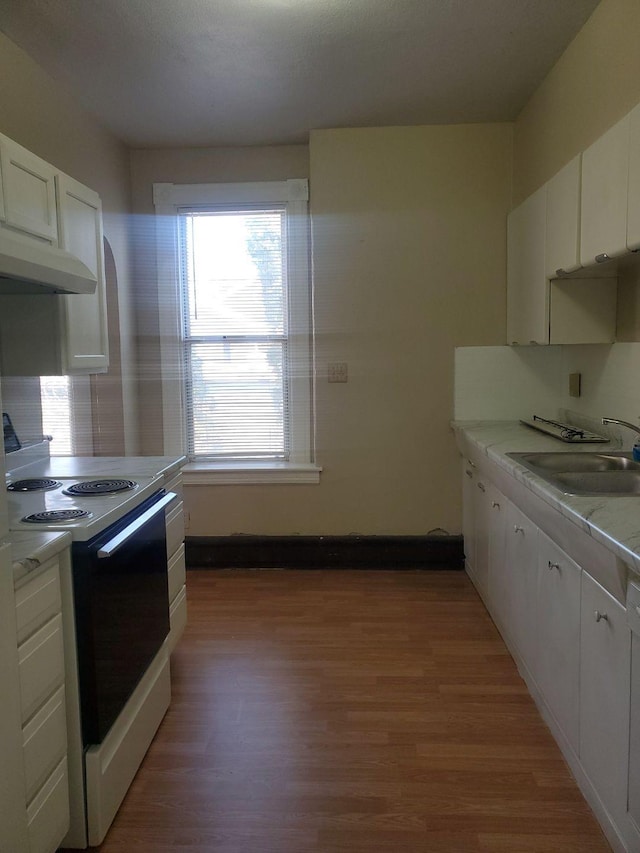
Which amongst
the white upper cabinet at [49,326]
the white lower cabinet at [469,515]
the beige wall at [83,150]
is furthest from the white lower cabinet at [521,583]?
the beige wall at [83,150]

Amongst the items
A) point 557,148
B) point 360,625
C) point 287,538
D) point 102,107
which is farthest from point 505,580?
point 102,107

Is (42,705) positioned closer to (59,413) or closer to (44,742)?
(44,742)

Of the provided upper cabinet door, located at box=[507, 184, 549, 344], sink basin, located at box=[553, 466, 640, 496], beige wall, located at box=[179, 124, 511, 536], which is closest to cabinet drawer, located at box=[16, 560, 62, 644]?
sink basin, located at box=[553, 466, 640, 496]

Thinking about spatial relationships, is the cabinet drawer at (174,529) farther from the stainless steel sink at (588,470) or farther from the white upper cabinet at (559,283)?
the white upper cabinet at (559,283)

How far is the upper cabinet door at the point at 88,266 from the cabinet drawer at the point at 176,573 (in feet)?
2.72

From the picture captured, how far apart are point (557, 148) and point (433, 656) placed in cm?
236

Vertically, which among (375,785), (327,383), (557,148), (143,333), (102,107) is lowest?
(375,785)

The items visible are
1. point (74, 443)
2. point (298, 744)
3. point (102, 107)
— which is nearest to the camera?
point (298, 744)

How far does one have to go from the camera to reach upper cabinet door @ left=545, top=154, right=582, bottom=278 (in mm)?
2545

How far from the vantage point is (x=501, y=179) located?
3.76 m

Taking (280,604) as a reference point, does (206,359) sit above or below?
above

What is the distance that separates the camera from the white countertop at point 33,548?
1.45 meters

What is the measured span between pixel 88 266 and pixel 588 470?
2.17 meters

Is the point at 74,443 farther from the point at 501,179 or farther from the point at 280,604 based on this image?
the point at 501,179
